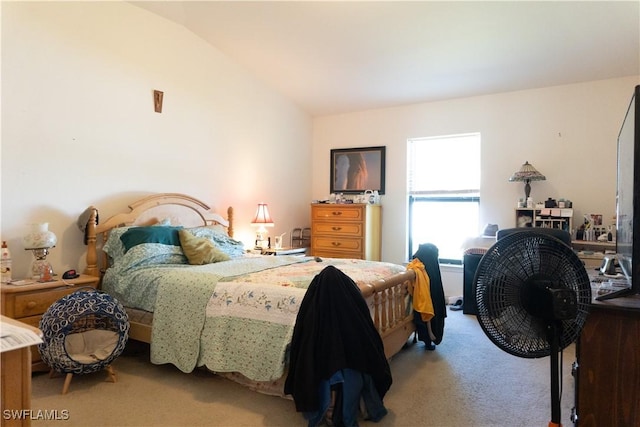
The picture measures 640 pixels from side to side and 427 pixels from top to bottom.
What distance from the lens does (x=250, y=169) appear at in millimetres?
5012

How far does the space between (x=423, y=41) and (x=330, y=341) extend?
10.1 feet

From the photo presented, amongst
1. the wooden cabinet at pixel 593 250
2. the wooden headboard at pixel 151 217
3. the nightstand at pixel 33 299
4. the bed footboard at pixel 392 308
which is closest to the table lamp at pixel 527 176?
the wooden cabinet at pixel 593 250

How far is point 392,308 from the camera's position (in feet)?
9.31

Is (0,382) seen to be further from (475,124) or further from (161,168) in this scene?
(475,124)

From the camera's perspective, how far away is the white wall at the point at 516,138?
168 inches

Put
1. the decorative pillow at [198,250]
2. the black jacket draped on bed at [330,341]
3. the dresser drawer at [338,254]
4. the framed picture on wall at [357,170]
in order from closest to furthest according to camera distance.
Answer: the black jacket draped on bed at [330,341], the decorative pillow at [198,250], the dresser drawer at [338,254], the framed picture on wall at [357,170]

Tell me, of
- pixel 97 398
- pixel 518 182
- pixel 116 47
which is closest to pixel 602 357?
pixel 97 398

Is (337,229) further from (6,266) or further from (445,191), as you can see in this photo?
(6,266)

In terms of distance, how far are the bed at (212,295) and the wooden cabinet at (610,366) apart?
1206 millimetres

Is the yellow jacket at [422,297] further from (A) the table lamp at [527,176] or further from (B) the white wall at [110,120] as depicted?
(B) the white wall at [110,120]

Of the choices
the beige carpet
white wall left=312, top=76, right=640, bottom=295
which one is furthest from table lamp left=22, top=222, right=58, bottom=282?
white wall left=312, top=76, right=640, bottom=295

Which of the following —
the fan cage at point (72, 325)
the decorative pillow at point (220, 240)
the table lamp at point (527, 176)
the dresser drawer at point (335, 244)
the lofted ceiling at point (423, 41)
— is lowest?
the fan cage at point (72, 325)

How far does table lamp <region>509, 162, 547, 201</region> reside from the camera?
14.4ft

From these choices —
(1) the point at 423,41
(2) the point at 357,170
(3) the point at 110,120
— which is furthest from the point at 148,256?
(2) the point at 357,170
